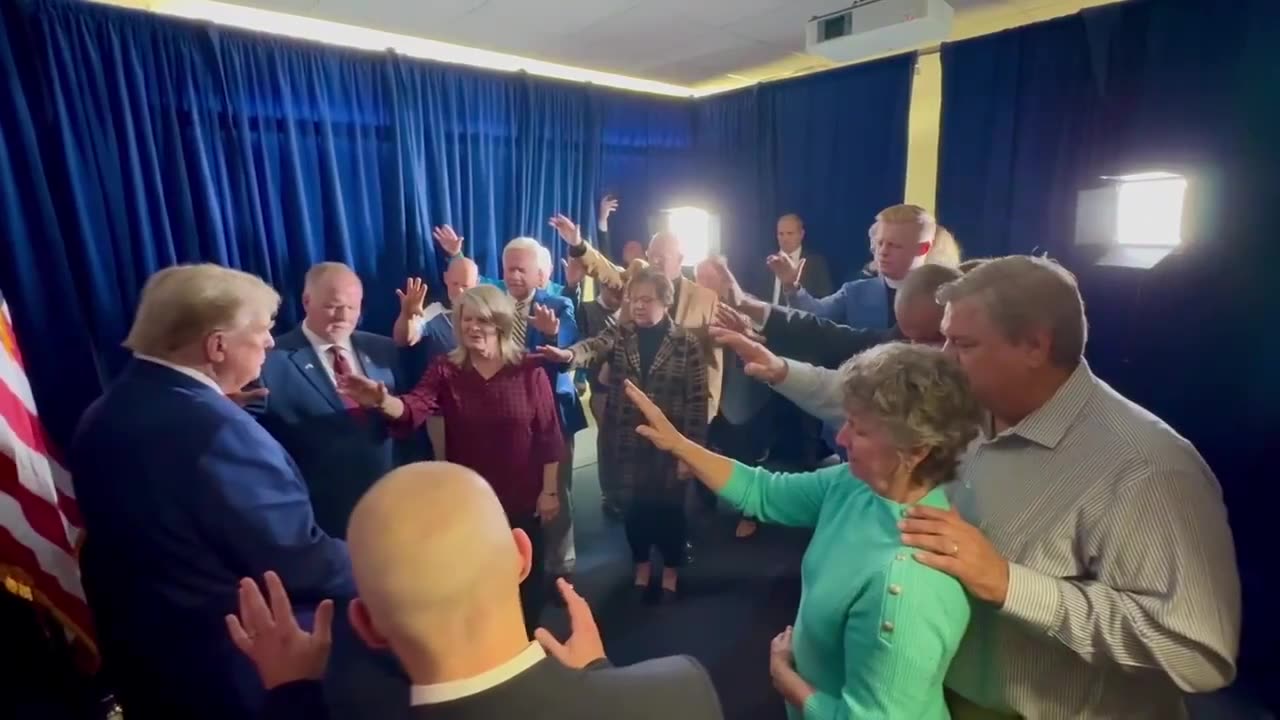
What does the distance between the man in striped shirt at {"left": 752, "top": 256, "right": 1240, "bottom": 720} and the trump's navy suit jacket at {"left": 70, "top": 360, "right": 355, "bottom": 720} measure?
1199mm

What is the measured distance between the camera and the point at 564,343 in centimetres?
309

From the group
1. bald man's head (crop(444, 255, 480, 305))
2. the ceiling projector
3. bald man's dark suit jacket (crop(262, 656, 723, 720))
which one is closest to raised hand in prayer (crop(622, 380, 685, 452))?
bald man's dark suit jacket (crop(262, 656, 723, 720))

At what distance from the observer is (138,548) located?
51.5 inches

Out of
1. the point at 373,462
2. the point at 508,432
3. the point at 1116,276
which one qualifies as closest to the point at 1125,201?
the point at 1116,276

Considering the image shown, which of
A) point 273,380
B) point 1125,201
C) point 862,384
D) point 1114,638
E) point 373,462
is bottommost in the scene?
point 373,462

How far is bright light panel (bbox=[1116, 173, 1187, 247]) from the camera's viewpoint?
8.80ft

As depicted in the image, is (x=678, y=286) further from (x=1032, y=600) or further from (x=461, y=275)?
(x=1032, y=600)

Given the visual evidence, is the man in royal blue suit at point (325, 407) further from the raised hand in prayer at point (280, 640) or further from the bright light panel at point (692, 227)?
the bright light panel at point (692, 227)

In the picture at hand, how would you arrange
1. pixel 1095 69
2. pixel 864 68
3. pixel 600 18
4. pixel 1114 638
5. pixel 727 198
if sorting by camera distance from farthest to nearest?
1. pixel 727 198
2. pixel 864 68
3. pixel 600 18
4. pixel 1095 69
5. pixel 1114 638

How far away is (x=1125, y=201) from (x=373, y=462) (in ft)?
10.8

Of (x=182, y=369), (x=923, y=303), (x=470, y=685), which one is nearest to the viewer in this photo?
(x=470, y=685)

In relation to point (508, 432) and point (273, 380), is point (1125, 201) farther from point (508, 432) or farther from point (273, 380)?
point (273, 380)

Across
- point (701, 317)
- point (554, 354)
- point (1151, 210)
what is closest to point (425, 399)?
point (554, 354)

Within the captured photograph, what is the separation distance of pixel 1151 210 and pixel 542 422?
267 centimetres
